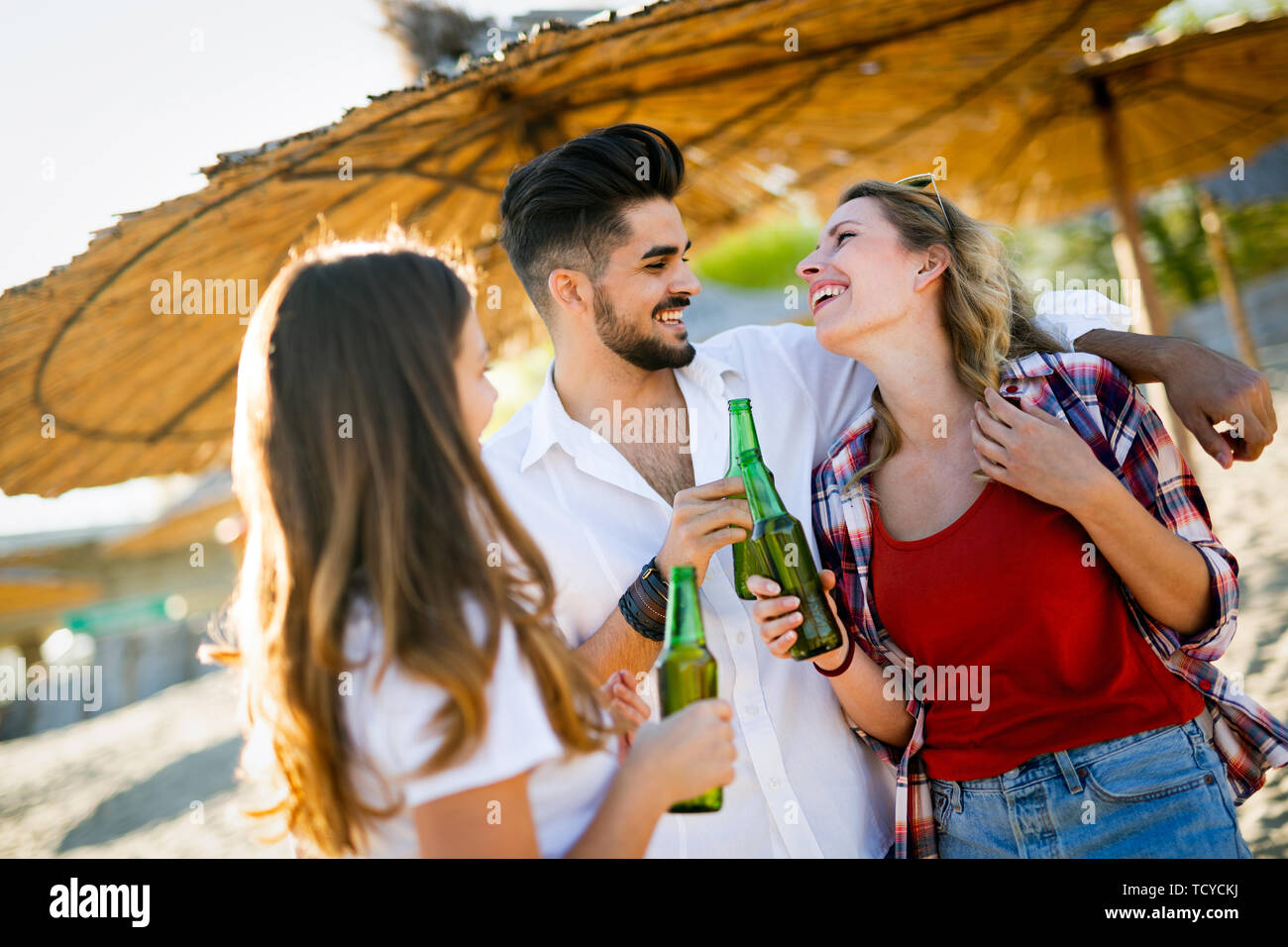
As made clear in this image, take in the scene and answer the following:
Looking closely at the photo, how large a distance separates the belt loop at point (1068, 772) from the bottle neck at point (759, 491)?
0.83m

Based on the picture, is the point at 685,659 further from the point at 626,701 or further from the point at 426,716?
the point at 426,716

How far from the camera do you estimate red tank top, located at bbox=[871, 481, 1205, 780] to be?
2092mm

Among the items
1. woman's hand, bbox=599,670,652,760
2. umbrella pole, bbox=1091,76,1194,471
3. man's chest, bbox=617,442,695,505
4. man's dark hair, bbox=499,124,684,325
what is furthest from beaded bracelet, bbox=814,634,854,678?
umbrella pole, bbox=1091,76,1194,471

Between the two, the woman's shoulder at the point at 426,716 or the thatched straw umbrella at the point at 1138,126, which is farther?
the thatched straw umbrella at the point at 1138,126

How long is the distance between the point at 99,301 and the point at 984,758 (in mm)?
2911

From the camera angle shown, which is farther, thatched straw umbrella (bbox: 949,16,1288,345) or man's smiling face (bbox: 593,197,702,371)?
thatched straw umbrella (bbox: 949,16,1288,345)

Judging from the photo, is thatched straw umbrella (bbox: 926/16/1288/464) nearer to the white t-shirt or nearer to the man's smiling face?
Result: the man's smiling face

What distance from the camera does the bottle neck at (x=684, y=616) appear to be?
5.74 ft

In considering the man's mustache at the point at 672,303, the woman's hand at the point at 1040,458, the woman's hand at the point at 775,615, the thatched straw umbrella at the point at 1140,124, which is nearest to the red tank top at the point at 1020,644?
the woman's hand at the point at 1040,458

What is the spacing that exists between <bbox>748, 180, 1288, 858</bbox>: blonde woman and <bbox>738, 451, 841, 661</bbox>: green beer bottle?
94 mm

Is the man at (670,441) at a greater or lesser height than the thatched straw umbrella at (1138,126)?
lesser

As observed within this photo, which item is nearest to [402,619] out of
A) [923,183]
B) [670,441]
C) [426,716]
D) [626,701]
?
[426,716]

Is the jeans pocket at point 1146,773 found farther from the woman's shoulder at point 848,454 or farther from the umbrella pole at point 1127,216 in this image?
the umbrella pole at point 1127,216

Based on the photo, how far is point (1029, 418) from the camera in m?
2.12
